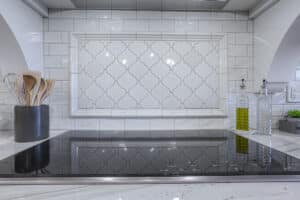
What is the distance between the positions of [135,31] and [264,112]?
0.88 meters

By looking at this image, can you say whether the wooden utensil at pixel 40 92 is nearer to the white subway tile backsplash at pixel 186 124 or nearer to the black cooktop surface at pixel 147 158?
the black cooktop surface at pixel 147 158

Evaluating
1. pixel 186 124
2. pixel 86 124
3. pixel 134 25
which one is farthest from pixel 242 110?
pixel 86 124

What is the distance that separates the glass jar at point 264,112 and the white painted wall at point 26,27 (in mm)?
1295

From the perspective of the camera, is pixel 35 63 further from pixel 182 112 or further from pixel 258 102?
pixel 258 102

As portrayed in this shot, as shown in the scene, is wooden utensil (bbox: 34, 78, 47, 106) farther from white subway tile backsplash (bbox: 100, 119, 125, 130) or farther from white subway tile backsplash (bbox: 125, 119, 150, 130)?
white subway tile backsplash (bbox: 125, 119, 150, 130)

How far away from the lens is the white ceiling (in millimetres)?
1323

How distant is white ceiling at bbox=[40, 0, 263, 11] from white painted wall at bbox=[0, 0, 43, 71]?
0.13m

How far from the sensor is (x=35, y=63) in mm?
1333

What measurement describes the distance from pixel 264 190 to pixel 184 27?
1052mm

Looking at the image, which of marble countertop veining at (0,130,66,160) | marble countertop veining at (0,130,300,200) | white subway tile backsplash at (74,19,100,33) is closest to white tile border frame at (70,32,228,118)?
white subway tile backsplash at (74,19,100,33)

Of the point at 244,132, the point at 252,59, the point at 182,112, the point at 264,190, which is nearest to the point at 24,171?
the point at 264,190

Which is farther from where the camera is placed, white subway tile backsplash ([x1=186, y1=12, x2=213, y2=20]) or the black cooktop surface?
white subway tile backsplash ([x1=186, y1=12, x2=213, y2=20])

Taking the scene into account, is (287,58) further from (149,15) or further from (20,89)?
(20,89)

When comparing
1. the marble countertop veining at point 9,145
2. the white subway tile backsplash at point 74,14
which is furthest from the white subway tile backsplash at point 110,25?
the marble countertop veining at point 9,145
